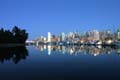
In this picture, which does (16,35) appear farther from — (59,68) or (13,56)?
(59,68)

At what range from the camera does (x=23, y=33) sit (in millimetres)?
169875

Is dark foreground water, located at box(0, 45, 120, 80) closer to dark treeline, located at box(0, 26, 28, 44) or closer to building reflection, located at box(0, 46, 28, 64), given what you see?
building reflection, located at box(0, 46, 28, 64)

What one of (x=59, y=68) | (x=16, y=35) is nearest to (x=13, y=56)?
(x=59, y=68)

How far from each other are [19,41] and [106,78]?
14511 centimetres

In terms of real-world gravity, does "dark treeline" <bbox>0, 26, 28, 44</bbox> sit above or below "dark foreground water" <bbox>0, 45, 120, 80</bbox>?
above

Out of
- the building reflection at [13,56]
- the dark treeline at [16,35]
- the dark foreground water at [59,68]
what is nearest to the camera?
the dark foreground water at [59,68]

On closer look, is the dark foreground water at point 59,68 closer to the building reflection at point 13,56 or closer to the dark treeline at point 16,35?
the building reflection at point 13,56

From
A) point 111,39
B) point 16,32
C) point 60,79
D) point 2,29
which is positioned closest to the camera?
point 60,79

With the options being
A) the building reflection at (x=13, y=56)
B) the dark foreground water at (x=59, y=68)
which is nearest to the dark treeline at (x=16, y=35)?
the building reflection at (x=13, y=56)

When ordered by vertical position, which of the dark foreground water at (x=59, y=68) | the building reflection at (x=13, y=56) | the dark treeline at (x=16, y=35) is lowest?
the dark foreground water at (x=59, y=68)

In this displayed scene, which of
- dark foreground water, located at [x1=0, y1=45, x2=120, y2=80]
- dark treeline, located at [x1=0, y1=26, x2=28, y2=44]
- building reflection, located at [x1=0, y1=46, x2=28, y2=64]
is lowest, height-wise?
dark foreground water, located at [x1=0, y1=45, x2=120, y2=80]

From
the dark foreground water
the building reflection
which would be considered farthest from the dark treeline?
the dark foreground water

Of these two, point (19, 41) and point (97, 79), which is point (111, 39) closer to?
point (19, 41)

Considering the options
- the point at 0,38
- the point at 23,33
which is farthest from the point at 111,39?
the point at 0,38
